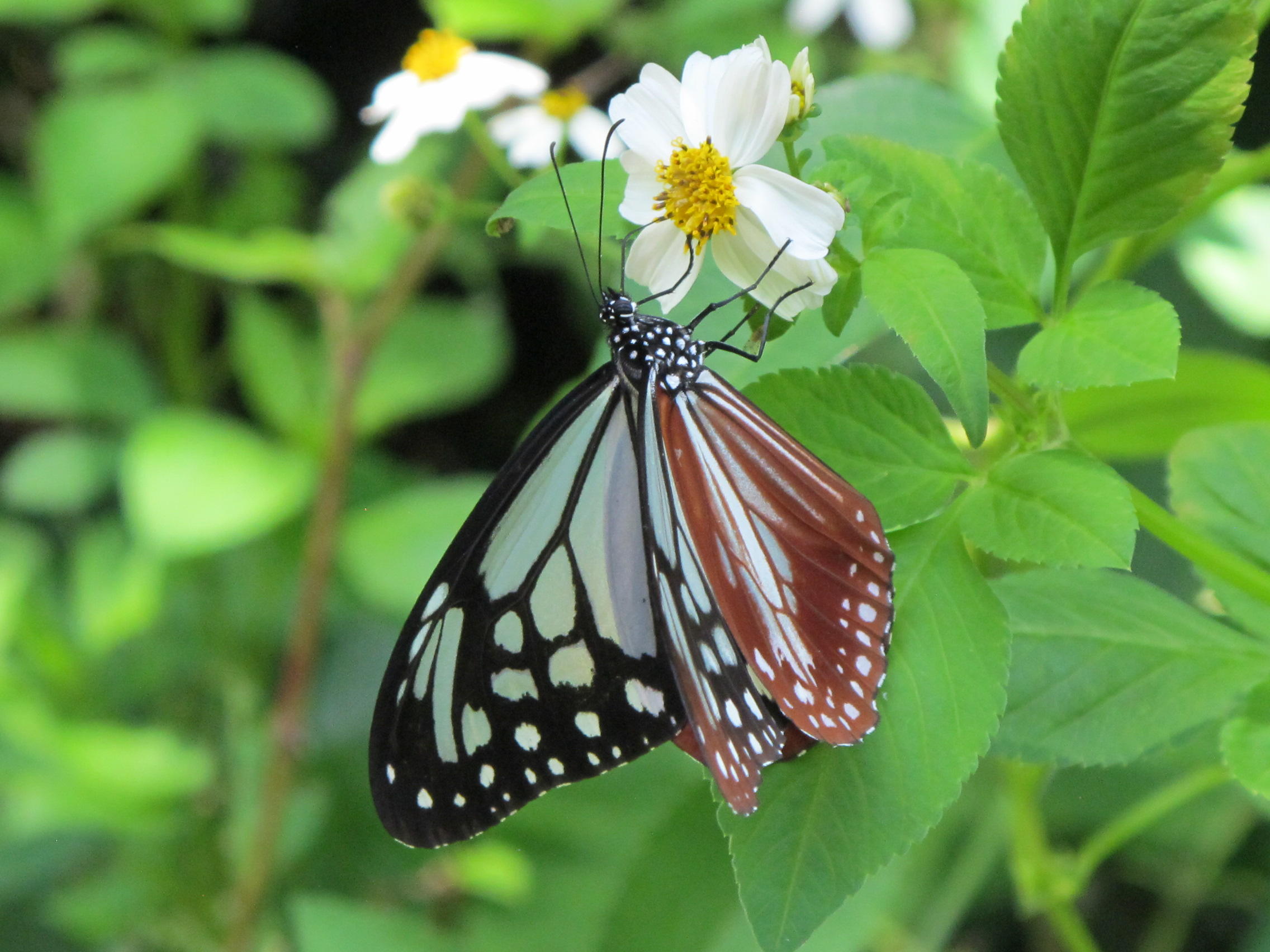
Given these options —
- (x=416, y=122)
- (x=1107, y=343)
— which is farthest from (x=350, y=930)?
(x=1107, y=343)

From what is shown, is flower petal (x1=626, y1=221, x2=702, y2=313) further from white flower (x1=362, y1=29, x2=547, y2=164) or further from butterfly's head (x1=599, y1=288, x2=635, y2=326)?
white flower (x1=362, y1=29, x2=547, y2=164)

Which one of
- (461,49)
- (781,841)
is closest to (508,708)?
(781,841)

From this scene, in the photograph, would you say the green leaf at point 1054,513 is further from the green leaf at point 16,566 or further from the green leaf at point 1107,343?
the green leaf at point 16,566

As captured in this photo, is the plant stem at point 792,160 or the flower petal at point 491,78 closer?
the plant stem at point 792,160

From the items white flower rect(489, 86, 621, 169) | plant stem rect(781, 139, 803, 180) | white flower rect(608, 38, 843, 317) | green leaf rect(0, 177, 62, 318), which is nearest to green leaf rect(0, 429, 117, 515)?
green leaf rect(0, 177, 62, 318)

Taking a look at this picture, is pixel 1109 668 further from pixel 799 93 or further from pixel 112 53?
pixel 112 53

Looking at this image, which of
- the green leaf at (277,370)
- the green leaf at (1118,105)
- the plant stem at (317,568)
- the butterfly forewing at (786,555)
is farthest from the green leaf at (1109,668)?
the green leaf at (277,370)
